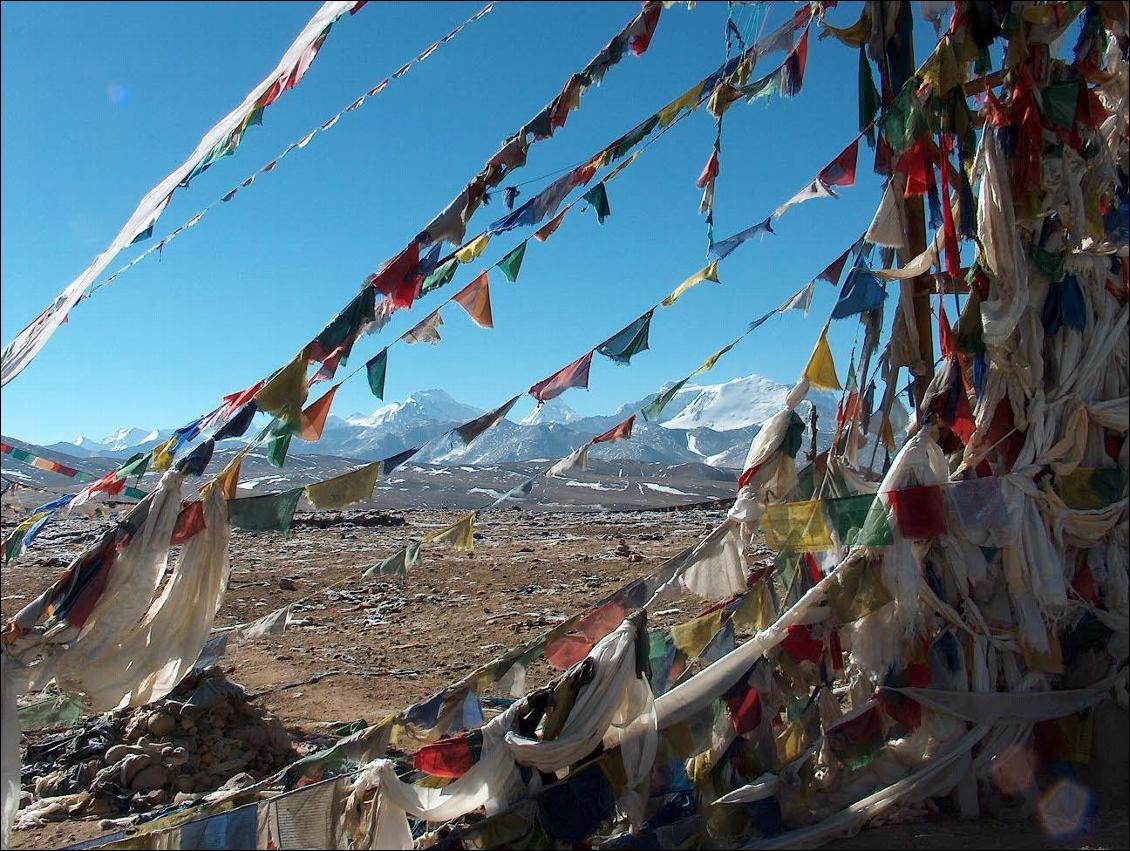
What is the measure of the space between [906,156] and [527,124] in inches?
80.4

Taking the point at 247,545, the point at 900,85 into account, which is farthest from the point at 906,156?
the point at 247,545

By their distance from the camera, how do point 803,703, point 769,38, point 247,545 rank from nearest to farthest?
1. point 803,703
2. point 769,38
3. point 247,545

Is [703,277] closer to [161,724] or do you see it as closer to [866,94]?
[866,94]

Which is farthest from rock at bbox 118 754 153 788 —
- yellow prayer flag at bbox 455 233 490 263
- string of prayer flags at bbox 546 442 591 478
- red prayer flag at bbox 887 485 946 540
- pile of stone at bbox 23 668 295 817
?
red prayer flag at bbox 887 485 946 540

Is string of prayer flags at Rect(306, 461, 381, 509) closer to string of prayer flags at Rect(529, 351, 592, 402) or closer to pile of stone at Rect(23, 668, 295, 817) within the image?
string of prayer flags at Rect(529, 351, 592, 402)

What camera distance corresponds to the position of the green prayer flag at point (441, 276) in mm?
5109

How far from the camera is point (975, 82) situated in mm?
4711

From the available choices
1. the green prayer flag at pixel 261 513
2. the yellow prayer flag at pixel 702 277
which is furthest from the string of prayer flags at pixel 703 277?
the green prayer flag at pixel 261 513

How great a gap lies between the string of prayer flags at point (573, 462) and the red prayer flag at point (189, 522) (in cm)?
175

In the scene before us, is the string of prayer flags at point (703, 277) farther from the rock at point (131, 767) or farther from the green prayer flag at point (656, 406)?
the rock at point (131, 767)

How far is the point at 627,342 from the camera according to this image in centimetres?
529

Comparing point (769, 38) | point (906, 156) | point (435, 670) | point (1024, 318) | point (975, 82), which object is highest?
point (769, 38)

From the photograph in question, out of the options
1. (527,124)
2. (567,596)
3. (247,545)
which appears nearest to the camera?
(527,124)

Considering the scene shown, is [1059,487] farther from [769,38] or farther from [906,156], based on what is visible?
[769,38]
